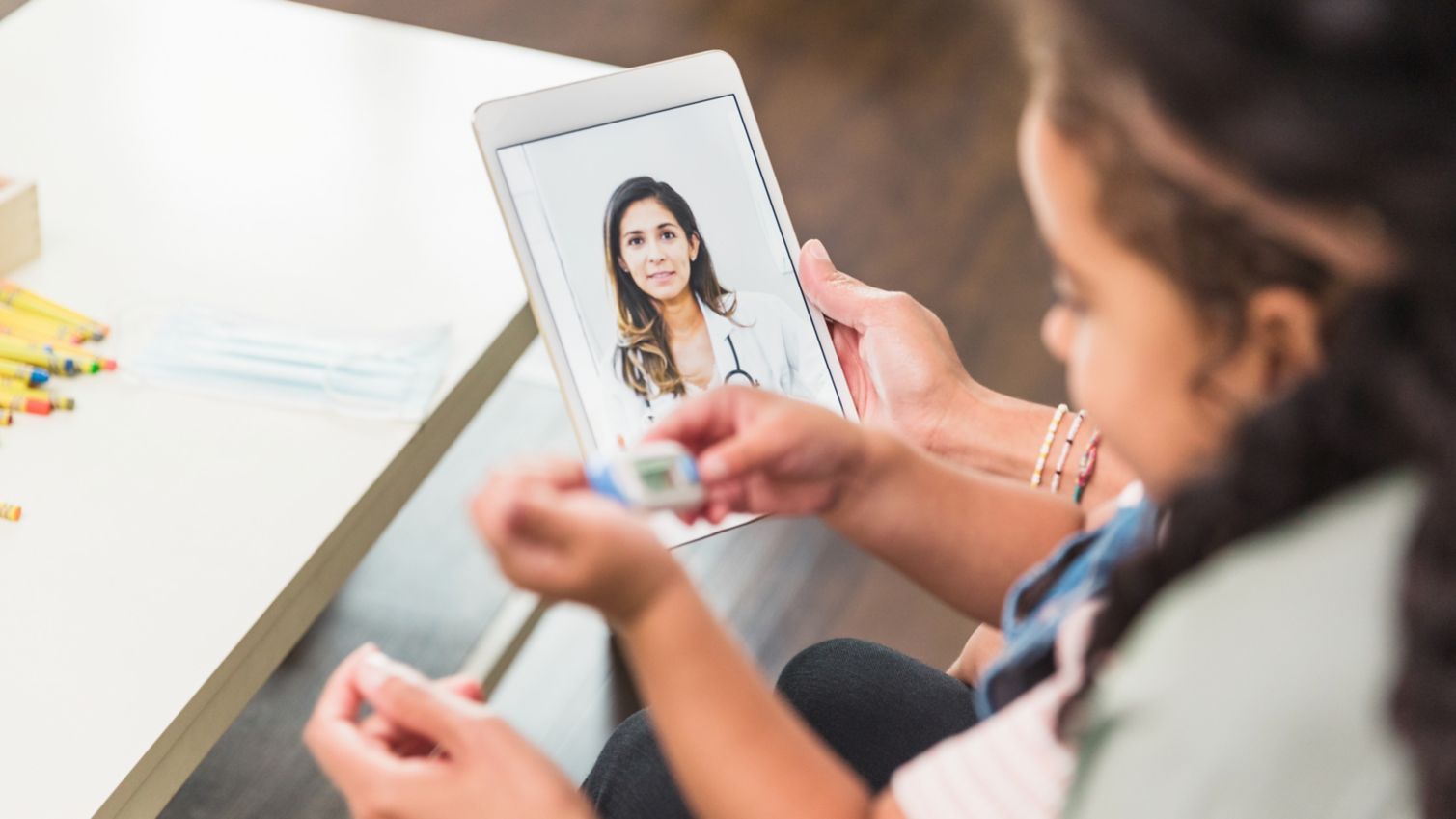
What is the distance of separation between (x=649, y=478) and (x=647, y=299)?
0.36m

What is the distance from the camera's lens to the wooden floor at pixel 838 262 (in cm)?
151

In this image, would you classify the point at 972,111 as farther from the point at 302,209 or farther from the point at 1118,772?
the point at 1118,772

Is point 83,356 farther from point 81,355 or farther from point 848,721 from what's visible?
point 848,721

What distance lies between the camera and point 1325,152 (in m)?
0.41

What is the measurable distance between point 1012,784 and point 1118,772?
0.31ft

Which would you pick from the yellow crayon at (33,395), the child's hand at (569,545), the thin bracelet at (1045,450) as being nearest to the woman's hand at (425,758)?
the child's hand at (569,545)

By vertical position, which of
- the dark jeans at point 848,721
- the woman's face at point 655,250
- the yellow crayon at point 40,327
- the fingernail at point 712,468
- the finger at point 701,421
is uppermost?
the yellow crayon at point 40,327

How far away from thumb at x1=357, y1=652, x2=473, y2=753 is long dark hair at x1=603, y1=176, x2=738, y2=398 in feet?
1.04

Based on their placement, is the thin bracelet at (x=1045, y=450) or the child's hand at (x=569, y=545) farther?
the thin bracelet at (x=1045, y=450)

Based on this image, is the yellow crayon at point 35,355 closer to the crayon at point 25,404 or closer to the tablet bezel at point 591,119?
the crayon at point 25,404

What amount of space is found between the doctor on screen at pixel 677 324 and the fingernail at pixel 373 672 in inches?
11.4

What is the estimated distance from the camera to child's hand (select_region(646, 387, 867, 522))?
726 mm

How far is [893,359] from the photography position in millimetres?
1060

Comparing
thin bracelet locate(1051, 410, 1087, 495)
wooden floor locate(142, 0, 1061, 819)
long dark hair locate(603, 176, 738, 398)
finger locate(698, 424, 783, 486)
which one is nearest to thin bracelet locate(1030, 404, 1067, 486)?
thin bracelet locate(1051, 410, 1087, 495)
